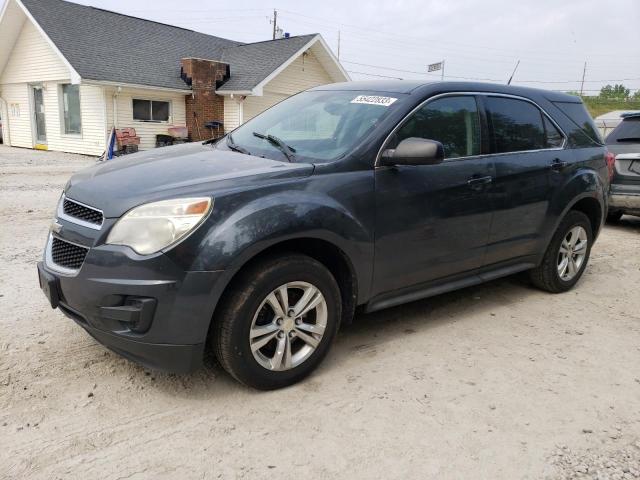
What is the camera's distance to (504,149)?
171 inches

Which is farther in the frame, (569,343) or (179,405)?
(569,343)

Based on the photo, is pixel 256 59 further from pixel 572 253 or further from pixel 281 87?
pixel 572 253

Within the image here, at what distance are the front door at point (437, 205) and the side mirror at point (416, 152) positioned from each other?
11 cm

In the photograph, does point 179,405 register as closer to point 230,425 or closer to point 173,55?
point 230,425

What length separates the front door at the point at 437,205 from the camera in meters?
3.55

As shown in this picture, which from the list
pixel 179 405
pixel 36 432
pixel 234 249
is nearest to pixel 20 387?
pixel 36 432

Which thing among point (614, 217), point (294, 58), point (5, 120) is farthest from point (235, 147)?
point (5, 120)

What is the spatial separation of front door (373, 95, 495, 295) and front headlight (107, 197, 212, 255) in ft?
3.98

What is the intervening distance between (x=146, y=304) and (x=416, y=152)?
71.6 inches

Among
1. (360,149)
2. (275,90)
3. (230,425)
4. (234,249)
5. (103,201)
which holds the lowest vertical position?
(230,425)

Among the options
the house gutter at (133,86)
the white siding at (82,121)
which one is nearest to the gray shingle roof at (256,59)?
the house gutter at (133,86)

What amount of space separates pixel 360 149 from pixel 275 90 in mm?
18463

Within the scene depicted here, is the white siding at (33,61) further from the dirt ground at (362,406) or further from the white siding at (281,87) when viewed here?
the dirt ground at (362,406)

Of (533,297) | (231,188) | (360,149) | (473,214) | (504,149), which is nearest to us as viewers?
(231,188)
